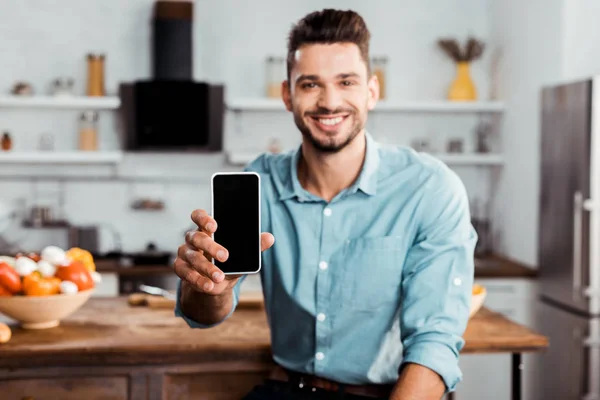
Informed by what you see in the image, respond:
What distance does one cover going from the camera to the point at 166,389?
2.35 metres

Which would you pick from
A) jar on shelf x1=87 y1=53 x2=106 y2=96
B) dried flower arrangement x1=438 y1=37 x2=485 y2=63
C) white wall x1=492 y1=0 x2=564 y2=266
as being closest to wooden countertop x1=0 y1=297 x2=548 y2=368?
white wall x1=492 y1=0 x2=564 y2=266

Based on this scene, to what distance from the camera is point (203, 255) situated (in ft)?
5.66

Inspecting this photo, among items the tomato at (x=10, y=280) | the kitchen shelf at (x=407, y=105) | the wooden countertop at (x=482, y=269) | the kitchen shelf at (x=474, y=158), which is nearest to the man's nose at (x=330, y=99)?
the tomato at (x=10, y=280)

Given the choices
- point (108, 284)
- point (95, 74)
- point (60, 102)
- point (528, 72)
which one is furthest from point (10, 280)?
point (528, 72)

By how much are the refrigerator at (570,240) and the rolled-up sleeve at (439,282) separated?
2039 millimetres

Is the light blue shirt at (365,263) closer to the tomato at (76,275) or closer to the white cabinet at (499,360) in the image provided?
the tomato at (76,275)

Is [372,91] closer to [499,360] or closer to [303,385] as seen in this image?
[303,385]

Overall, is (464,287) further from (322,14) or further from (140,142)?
(140,142)

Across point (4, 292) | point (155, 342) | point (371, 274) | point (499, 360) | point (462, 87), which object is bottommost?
point (499, 360)

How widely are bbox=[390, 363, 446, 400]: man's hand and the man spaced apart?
3.1 inches

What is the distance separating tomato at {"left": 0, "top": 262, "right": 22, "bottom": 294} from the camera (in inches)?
93.3

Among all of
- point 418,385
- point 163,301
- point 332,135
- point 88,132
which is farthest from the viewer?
point 88,132

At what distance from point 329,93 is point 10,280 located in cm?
109

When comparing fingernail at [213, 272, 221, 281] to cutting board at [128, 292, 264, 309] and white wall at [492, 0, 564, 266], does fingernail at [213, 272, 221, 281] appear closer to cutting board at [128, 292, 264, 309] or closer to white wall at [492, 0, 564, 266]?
cutting board at [128, 292, 264, 309]
